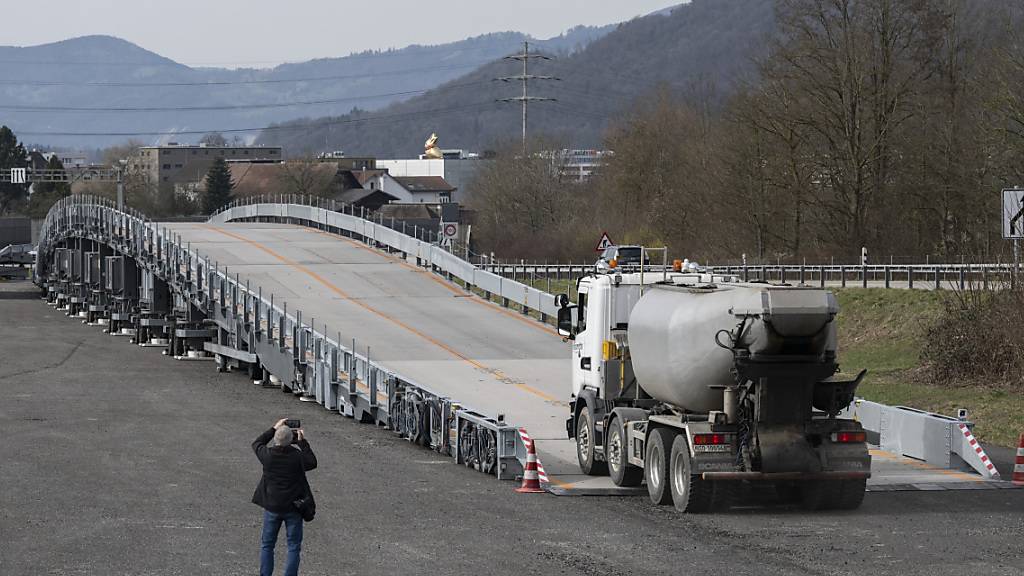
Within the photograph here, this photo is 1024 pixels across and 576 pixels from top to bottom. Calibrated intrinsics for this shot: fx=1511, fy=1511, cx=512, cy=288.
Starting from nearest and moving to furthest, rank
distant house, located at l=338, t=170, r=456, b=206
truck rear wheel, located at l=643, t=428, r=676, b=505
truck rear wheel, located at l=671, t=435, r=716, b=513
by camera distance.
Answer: truck rear wheel, located at l=671, t=435, r=716, b=513 < truck rear wheel, located at l=643, t=428, r=676, b=505 < distant house, located at l=338, t=170, r=456, b=206

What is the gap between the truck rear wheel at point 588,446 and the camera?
21.8m

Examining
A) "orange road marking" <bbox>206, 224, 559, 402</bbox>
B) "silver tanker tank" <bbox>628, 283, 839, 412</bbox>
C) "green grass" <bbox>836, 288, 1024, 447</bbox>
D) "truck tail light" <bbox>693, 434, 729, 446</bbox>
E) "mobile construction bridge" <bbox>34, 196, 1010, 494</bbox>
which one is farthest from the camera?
"orange road marking" <bbox>206, 224, 559, 402</bbox>

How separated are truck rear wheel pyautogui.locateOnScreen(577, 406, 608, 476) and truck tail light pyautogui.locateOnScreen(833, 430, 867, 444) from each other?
4.16 metres

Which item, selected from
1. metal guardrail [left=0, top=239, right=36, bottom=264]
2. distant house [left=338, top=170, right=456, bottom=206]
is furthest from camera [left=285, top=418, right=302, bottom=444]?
distant house [left=338, top=170, right=456, bottom=206]

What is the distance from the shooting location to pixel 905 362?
3675 cm

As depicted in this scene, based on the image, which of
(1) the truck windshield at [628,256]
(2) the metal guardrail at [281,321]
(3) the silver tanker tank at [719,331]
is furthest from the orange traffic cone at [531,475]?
(1) the truck windshield at [628,256]

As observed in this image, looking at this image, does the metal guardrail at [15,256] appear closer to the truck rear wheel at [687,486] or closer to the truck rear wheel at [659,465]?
the truck rear wheel at [659,465]

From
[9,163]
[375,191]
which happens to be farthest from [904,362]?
[9,163]

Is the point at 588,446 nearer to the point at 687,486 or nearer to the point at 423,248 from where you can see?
the point at 687,486

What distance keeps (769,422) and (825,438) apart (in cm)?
83

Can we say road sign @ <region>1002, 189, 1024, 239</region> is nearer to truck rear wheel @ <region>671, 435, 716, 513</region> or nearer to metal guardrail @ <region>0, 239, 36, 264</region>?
truck rear wheel @ <region>671, 435, 716, 513</region>

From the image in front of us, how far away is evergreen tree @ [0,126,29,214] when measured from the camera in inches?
6417

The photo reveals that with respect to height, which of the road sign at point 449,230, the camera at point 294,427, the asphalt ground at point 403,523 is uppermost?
the road sign at point 449,230

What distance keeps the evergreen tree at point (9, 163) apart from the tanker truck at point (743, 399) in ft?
500
